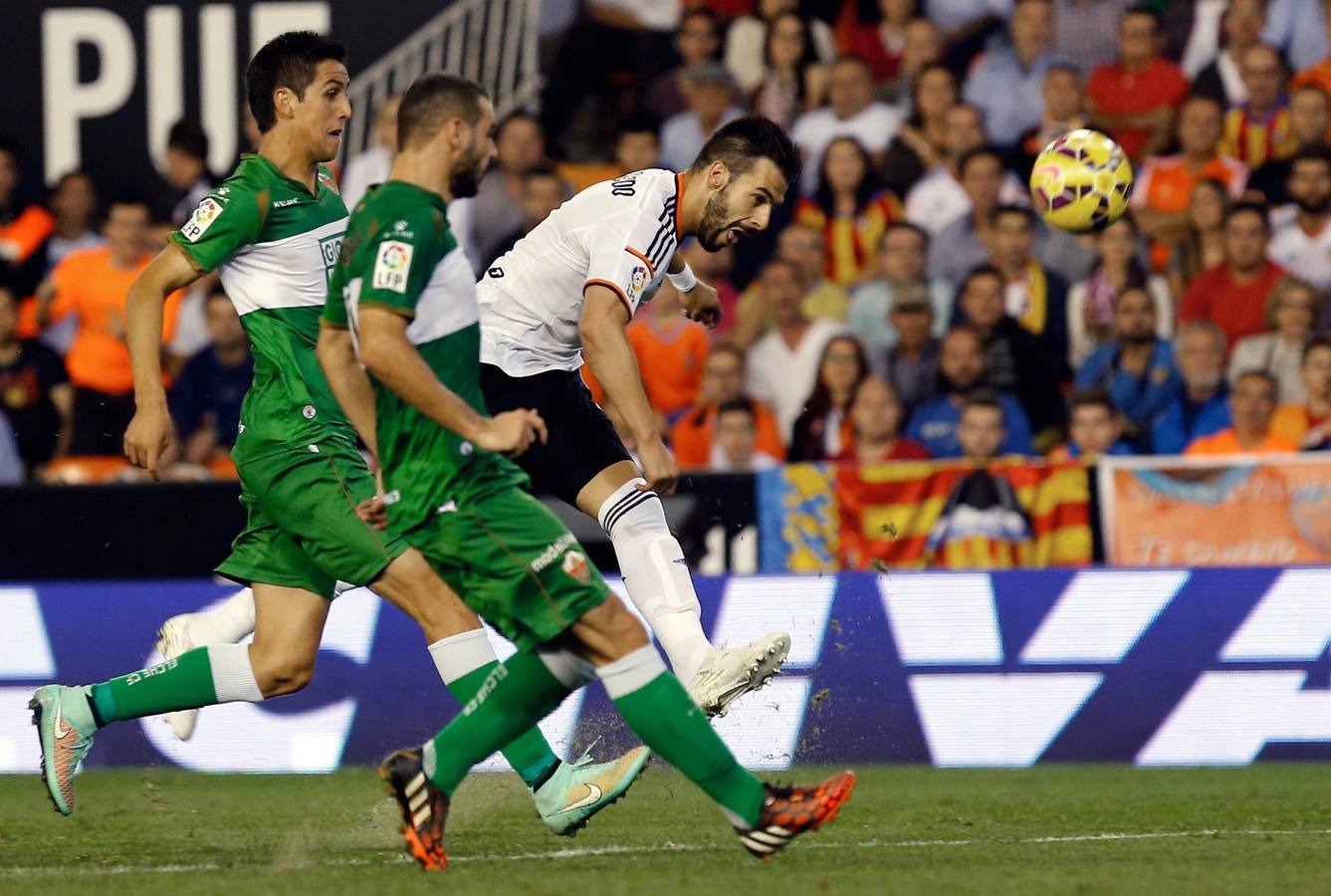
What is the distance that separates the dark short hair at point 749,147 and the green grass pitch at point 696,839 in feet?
7.29

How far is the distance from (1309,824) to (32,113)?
36.4ft

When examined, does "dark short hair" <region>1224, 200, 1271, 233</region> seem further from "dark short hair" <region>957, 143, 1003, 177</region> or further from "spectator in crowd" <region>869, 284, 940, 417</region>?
"spectator in crowd" <region>869, 284, 940, 417</region>

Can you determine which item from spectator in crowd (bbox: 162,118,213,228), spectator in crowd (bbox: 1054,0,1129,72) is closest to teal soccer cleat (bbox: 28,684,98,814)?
spectator in crowd (bbox: 162,118,213,228)

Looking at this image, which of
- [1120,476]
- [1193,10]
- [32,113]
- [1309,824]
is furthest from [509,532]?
[32,113]

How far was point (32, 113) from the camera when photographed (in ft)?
49.2

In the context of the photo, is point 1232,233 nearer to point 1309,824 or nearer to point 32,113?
point 1309,824

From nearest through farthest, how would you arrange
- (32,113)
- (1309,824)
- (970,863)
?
(970,863) < (1309,824) < (32,113)

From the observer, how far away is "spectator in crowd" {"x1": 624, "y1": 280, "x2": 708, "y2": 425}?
1225cm

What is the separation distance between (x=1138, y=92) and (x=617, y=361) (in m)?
7.55

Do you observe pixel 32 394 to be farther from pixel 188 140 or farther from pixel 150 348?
pixel 150 348

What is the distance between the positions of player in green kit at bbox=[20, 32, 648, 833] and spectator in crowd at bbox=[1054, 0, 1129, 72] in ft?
25.1

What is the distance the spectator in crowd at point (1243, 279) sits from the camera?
1188 centimetres

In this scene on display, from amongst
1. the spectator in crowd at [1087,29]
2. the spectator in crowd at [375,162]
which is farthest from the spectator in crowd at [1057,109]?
the spectator in crowd at [375,162]

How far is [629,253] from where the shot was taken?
6609 mm
